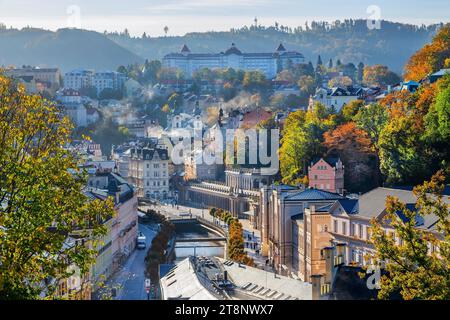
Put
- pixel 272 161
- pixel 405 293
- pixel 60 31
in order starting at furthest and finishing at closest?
pixel 60 31 → pixel 272 161 → pixel 405 293

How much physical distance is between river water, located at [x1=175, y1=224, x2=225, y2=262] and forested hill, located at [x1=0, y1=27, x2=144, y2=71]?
8.00 m

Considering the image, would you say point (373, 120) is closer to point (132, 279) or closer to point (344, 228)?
point (344, 228)

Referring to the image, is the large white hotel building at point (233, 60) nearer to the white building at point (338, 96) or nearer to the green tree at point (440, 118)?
the white building at point (338, 96)

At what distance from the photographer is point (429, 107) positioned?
23.2m

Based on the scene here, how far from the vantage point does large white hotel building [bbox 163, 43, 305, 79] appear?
257 ft

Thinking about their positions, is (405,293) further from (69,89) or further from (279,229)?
(69,89)

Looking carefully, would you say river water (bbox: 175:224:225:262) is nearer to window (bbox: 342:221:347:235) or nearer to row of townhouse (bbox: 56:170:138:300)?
row of townhouse (bbox: 56:170:138:300)

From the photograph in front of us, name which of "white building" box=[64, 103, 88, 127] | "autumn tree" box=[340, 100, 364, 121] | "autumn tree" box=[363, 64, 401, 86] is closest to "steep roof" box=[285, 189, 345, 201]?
"autumn tree" box=[340, 100, 364, 121]

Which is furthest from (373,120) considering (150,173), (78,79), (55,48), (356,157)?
(78,79)

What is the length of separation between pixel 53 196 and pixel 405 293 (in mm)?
3059

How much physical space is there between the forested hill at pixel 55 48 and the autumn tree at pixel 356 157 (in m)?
13.2

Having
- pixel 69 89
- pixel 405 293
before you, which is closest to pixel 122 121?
pixel 69 89

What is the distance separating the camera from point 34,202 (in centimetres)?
730

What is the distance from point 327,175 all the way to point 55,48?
2378 centimetres
